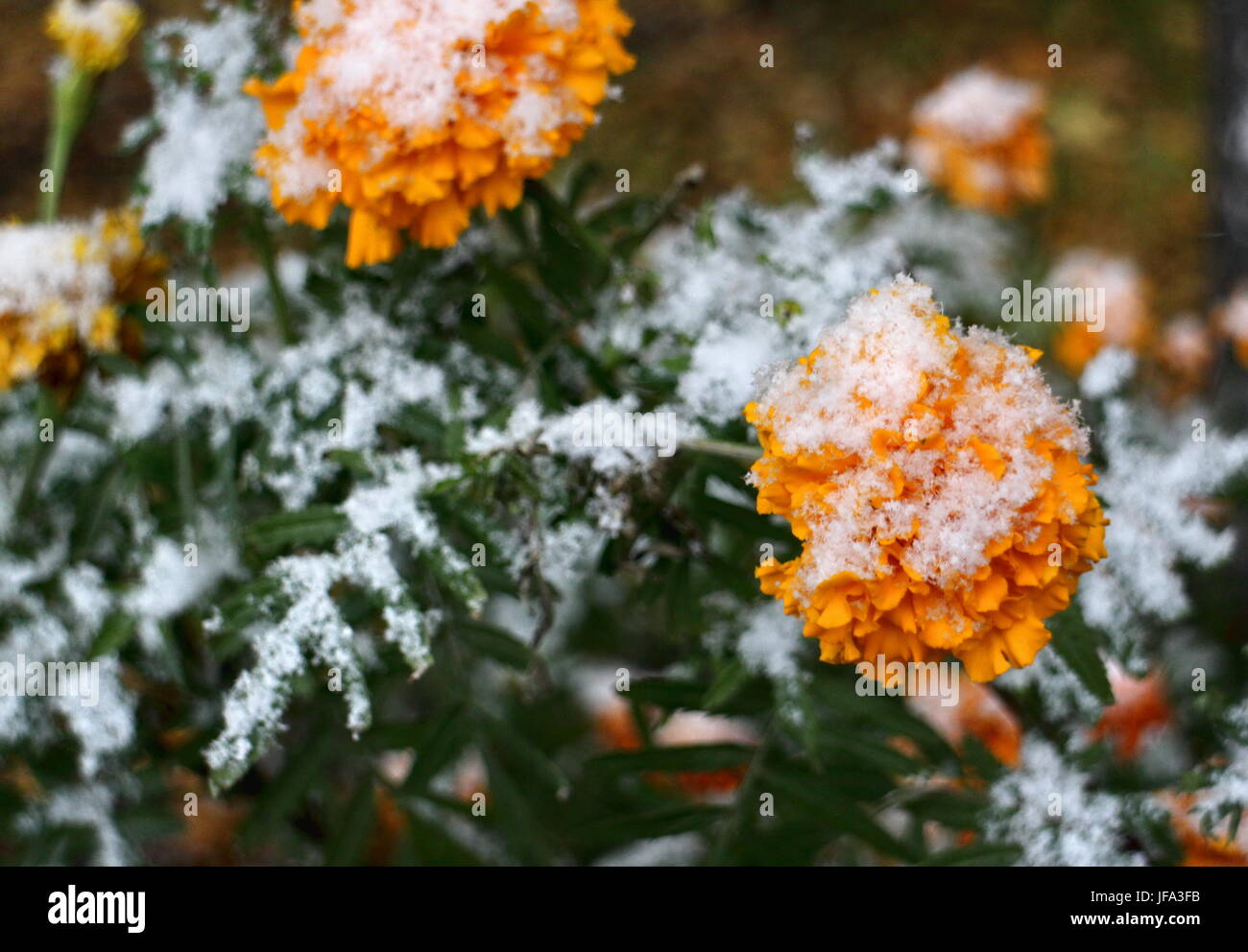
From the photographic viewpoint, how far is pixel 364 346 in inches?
46.6

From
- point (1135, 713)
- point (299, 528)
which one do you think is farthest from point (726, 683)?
point (1135, 713)

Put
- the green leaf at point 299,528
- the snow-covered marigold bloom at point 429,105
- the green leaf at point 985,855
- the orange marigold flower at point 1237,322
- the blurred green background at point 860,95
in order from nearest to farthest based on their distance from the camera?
1. the snow-covered marigold bloom at point 429,105
2. the green leaf at point 299,528
3. the green leaf at point 985,855
4. the orange marigold flower at point 1237,322
5. the blurred green background at point 860,95

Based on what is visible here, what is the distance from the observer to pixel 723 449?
3.12ft

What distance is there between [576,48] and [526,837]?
0.88m

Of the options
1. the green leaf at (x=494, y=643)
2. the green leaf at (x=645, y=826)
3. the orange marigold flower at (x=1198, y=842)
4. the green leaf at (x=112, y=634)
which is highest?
the green leaf at (x=112, y=634)

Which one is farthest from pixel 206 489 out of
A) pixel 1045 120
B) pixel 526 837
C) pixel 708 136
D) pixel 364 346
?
pixel 1045 120

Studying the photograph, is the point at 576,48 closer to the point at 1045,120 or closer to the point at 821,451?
the point at 821,451

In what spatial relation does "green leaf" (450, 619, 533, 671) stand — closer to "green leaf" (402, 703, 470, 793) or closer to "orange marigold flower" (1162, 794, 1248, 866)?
"green leaf" (402, 703, 470, 793)

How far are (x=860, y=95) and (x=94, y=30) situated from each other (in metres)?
2.50

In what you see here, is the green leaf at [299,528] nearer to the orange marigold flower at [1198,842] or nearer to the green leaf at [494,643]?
the green leaf at [494,643]

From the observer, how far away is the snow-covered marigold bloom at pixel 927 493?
28.4 inches

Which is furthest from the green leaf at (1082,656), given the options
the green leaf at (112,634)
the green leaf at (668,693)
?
the green leaf at (112,634)

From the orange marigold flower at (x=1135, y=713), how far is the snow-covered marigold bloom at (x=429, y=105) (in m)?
1.09

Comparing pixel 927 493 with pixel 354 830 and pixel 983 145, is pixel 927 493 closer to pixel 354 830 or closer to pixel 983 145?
pixel 354 830
